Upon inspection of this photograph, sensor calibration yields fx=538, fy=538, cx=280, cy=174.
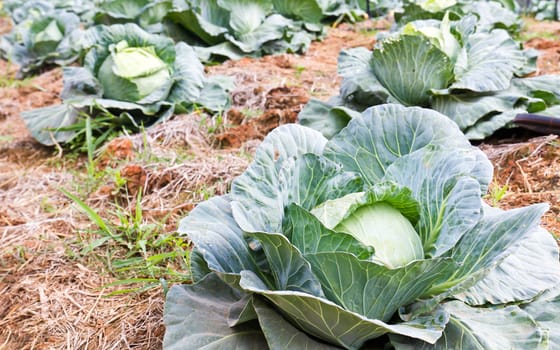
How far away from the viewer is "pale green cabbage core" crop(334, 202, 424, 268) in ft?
4.91

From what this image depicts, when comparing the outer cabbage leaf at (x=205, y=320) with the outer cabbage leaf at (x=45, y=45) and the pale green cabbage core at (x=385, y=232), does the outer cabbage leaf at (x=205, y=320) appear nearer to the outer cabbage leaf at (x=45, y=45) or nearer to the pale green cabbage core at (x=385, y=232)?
the pale green cabbage core at (x=385, y=232)

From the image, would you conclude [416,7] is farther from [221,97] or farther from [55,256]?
[55,256]

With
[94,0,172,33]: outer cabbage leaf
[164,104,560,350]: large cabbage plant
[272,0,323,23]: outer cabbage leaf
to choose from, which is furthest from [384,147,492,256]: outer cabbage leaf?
[272,0,323,23]: outer cabbage leaf

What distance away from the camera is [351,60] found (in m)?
3.58

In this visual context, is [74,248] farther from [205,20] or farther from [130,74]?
[205,20]

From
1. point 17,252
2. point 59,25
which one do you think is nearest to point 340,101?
point 17,252

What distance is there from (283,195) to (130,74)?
2763 mm

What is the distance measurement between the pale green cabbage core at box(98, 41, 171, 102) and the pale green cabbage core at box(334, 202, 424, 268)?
2.87 meters

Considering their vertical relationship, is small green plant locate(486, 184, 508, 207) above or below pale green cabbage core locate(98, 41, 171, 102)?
above

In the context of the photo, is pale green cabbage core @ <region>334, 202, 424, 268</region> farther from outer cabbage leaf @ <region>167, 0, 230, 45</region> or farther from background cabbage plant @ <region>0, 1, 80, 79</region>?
background cabbage plant @ <region>0, 1, 80, 79</region>

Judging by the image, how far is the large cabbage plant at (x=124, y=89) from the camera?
399 cm

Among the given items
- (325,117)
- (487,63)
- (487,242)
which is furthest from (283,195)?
(487,63)

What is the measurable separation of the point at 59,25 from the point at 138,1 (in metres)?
1.38

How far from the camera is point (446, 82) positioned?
3305mm
